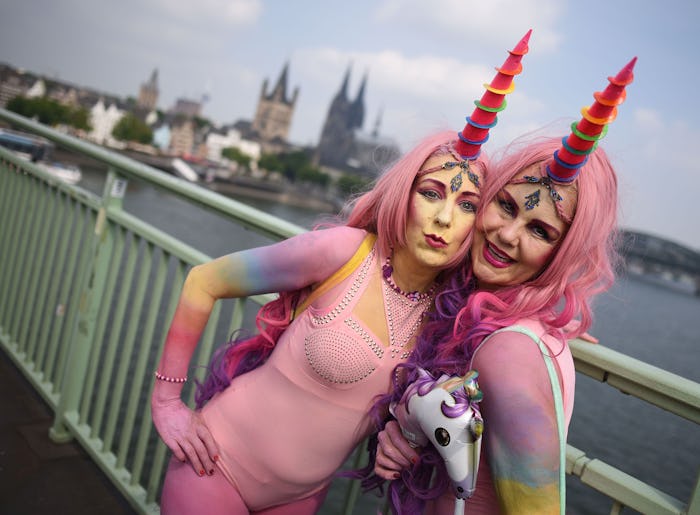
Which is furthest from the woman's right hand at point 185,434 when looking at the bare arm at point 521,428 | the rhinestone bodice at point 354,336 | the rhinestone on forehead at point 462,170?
the rhinestone on forehead at point 462,170

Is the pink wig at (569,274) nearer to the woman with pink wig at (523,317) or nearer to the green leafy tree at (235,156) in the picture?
the woman with pink wig at (523,317)

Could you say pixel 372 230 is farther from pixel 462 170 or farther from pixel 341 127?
pixel 341 127

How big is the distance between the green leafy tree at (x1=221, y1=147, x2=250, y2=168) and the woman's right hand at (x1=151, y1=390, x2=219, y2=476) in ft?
303

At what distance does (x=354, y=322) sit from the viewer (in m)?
1.42

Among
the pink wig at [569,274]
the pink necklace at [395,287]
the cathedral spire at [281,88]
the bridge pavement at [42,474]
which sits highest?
the cathedral spire at [281,88]

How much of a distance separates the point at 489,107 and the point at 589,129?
0.82 feet

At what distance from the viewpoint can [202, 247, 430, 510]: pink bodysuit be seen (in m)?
1.42

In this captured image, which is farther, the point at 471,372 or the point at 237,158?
the point at 237,158

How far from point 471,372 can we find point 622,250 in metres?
0.54

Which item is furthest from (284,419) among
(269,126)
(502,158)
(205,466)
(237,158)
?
(269,126)

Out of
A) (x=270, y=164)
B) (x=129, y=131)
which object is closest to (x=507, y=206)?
(x=129, y=131)

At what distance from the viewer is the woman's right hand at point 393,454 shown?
1300 millimetres

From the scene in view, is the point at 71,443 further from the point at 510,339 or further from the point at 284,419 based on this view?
the point at 510,339

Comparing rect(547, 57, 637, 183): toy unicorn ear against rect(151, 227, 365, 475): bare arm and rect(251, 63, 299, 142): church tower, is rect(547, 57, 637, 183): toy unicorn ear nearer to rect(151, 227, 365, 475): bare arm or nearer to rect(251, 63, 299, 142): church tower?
rect(151, 227, 365, 475): bare arm
